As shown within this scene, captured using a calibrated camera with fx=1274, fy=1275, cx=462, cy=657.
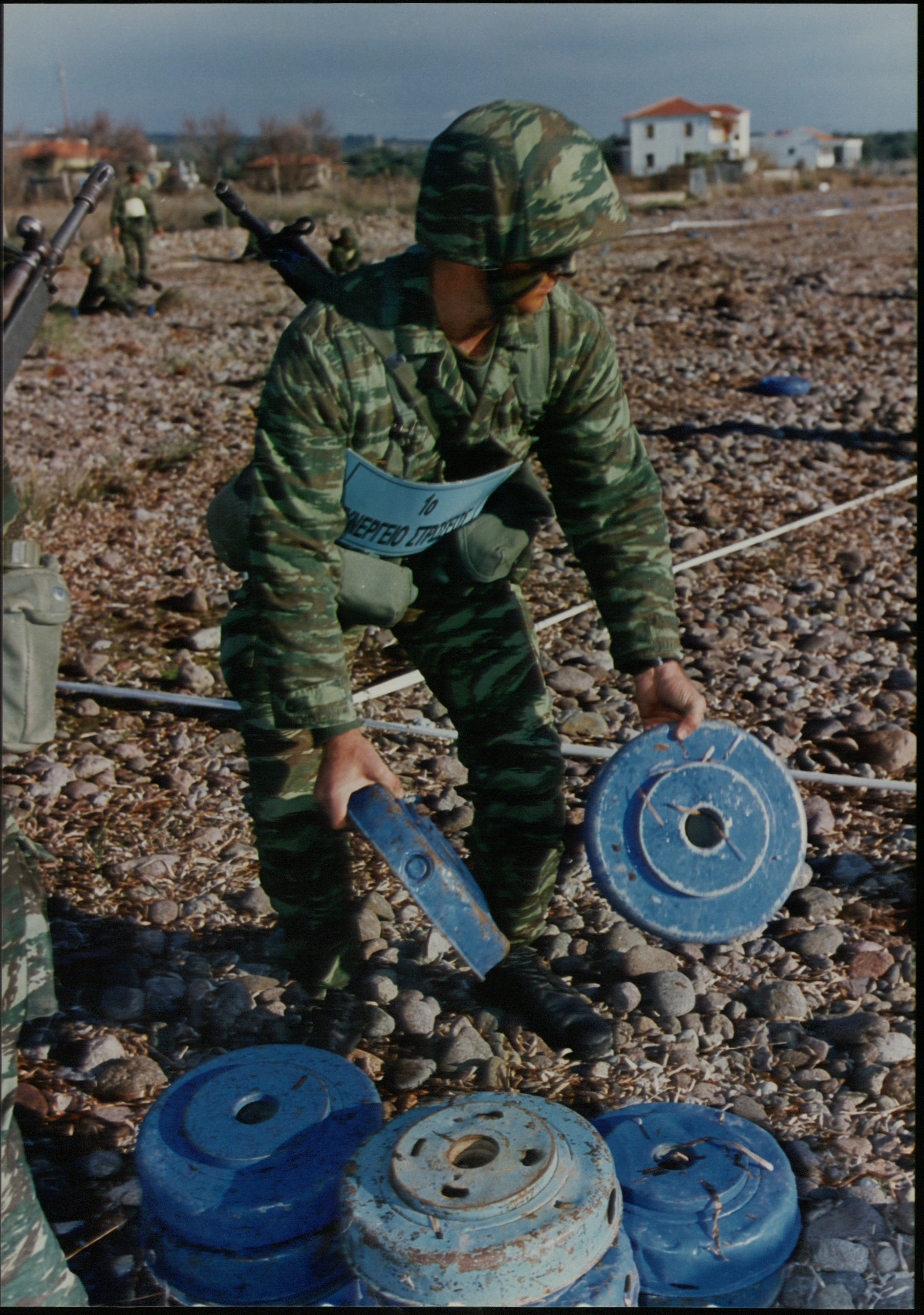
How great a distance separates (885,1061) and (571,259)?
184cm

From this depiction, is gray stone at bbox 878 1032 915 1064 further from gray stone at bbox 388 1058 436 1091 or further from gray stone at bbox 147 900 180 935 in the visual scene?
gray stone at bbox 147 900 180 935

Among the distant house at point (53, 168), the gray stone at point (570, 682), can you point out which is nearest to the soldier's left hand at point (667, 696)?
the gray stone at point (570, 682)

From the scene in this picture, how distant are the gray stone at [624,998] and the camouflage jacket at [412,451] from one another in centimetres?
83

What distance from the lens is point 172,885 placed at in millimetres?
3559

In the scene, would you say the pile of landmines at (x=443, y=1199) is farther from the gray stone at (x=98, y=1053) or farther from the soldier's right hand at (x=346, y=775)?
the gray stone at (x=98, y=1053)

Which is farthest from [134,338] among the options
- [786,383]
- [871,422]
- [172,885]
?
[172,885]

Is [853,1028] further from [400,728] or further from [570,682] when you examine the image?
[570,682]

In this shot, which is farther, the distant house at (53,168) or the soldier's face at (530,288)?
the distant house at (53,168)

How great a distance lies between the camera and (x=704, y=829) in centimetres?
245

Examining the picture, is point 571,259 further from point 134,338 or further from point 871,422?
point 134,338

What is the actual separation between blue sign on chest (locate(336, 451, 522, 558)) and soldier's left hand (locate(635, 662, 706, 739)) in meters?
0.51

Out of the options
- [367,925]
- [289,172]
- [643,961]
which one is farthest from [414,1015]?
[289,172]

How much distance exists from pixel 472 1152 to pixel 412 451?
1300 mm

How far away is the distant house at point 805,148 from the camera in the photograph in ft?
201
